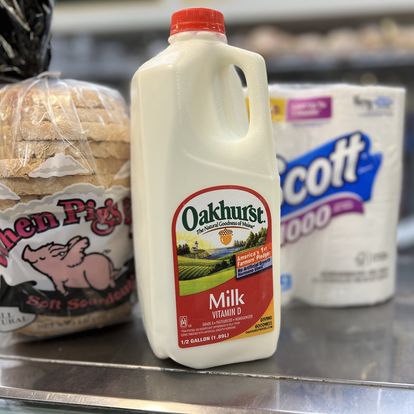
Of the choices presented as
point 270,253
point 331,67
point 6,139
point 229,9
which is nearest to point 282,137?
point 270,253

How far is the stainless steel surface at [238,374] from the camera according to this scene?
1.53ft

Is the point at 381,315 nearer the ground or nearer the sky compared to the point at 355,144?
nearer the ground

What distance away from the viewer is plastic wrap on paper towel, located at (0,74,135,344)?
53 cm

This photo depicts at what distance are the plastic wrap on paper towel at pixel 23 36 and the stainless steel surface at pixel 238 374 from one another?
1.16 ft

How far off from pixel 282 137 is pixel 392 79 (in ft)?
5.28

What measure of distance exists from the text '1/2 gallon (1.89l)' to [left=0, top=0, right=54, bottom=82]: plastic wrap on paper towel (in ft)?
0.61

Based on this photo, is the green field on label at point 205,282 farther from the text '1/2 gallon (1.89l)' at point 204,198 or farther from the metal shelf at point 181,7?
the metal shelf at point 181,7

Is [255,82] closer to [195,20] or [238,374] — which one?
[195,20]

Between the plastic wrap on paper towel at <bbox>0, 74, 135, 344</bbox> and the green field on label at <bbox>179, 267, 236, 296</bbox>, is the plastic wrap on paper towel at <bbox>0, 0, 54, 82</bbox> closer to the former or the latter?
the plastic wrap on paper towel at <bbox>0, 74, 135, 344</bbox>

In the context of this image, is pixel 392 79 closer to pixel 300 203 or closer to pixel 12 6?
pixel 300 203

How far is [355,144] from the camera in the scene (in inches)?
27.6

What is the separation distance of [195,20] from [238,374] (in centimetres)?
38

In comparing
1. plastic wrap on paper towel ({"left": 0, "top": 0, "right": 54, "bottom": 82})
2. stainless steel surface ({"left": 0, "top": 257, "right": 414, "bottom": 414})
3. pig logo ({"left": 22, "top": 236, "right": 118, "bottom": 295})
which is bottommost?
stainless steel surface ({"left": 0, "top": 257, "right": 414, "bottom": 414})

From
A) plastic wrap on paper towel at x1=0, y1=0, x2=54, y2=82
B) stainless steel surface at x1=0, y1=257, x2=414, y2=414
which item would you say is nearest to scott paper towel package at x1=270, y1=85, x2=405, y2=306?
stainless steel surface at x1=0, y1=257, x2=414, y2=414
